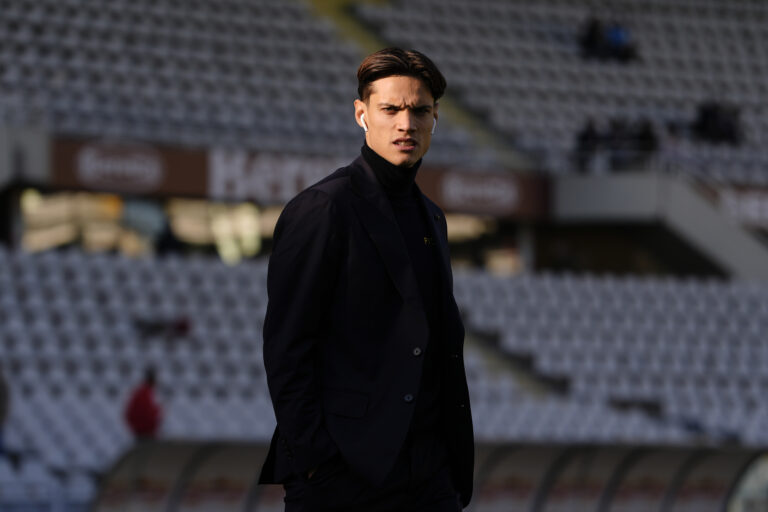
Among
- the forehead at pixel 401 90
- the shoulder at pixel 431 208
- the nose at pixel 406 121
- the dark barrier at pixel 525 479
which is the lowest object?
the dark barrier at pixel 525 479

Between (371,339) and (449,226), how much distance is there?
1842cm

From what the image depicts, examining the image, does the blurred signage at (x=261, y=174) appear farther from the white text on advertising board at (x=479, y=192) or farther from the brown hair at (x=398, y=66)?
the brown hair at (x=398, y=66)

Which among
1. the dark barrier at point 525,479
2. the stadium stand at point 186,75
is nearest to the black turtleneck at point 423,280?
the dark barrier at point 525,479

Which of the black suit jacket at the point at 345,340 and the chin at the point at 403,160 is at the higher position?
the chin at the point at 403,160

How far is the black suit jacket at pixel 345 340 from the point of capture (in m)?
2.79

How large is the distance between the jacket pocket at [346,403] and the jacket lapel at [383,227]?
224mm

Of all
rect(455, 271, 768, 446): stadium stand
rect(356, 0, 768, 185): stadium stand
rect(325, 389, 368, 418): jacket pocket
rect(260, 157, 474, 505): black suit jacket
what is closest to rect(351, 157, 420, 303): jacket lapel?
rect(260, 157, 474, 505): black suit jacket

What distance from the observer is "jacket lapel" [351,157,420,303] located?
2.89m

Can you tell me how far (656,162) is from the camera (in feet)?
71.7

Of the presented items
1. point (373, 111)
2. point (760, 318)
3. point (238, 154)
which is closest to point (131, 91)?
point (238, 154)

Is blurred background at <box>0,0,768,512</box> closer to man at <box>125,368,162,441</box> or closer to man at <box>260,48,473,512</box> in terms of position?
man at <box>125,368,162,441</box>

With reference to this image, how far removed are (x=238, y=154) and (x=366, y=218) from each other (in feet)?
53.9

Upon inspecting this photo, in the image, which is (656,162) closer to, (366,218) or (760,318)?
(760,318)

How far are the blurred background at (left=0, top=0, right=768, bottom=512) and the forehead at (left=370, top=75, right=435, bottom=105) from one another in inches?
228
